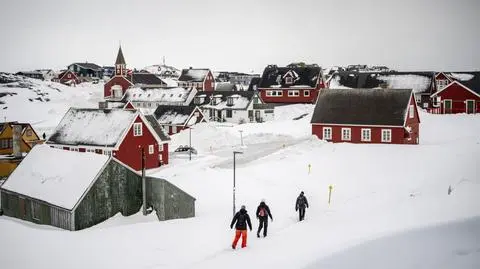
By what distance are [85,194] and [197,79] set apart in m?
88.9

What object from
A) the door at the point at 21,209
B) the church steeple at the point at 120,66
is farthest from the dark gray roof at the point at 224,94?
the door at the point at 21,209

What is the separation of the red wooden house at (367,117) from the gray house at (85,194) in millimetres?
24508

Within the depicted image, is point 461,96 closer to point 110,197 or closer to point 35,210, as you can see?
point 110,197

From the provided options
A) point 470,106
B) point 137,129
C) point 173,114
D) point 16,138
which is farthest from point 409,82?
point 16,138

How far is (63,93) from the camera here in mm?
117688

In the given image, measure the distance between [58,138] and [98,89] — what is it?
96.1m

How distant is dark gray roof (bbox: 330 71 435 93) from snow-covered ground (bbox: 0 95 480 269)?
106ft

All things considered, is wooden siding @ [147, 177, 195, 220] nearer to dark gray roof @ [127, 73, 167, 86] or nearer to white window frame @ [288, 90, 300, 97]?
white window frame @ [288, 90, 300, 97]

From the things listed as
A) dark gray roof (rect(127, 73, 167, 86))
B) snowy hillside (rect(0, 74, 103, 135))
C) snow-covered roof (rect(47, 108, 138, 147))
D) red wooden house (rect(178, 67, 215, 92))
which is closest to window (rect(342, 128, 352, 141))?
snow-covered roof (rect(47, 108, 138, 147))

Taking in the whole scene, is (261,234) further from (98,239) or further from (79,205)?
(79,205)

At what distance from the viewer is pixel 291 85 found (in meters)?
80.6

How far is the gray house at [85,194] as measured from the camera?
24.6 m

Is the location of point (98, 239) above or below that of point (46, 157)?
below

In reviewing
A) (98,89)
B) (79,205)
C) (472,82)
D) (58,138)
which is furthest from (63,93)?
(79,205)
